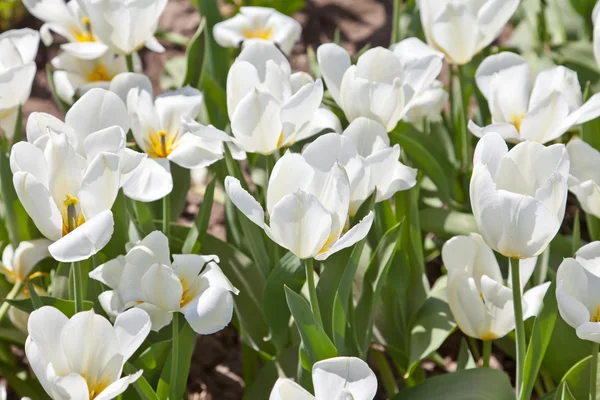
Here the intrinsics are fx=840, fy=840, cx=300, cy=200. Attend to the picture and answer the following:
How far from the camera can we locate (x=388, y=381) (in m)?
1.55

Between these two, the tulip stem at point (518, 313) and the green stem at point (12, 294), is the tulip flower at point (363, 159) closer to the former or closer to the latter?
the tulip stem at point (518, 313)

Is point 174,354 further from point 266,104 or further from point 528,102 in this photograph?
point 528,102

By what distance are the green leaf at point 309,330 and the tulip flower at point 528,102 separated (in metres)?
0.38

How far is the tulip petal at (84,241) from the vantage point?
38.7 inches

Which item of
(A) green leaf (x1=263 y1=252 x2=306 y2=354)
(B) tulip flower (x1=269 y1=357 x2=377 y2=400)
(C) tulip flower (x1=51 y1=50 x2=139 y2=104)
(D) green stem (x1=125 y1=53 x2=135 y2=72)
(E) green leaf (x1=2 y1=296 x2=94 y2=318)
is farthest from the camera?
(C) tulip flower (x1=51 y1=50 x2=139 y2=104)

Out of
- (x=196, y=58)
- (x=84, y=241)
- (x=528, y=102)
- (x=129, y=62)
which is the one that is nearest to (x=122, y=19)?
(x=129, y=62)

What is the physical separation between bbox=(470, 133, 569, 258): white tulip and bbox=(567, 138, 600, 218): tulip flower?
0.84 feet

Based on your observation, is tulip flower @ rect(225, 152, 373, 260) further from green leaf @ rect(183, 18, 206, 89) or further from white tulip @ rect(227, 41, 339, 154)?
green leaf @ rect(183, 18, 206, 89)

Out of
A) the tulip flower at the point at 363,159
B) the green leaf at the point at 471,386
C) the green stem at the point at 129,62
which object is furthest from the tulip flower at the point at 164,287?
the green stem at the point at 129,62

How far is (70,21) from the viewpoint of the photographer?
5.57 feet

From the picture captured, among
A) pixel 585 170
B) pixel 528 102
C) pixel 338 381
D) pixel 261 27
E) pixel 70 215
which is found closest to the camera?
pixel 338 381

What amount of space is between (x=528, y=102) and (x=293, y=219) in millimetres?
596

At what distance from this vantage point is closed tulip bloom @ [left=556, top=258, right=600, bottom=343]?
103 centimetres

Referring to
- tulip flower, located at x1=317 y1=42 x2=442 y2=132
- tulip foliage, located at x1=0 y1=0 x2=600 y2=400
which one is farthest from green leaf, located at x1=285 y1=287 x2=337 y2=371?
tulip flower, located at x1=317 y1=42 x2=442 y2=132
